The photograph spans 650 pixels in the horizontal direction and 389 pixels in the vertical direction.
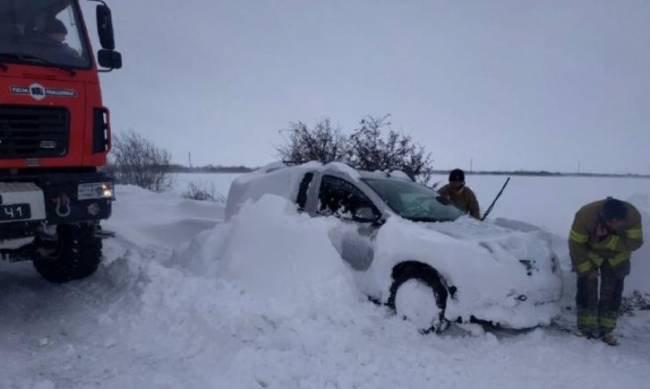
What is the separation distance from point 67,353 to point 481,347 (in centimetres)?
369

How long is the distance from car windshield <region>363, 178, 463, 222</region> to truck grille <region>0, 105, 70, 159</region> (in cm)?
339

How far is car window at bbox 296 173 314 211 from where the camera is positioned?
6.34 m

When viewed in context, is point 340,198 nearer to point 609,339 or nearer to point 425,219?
point 425,219

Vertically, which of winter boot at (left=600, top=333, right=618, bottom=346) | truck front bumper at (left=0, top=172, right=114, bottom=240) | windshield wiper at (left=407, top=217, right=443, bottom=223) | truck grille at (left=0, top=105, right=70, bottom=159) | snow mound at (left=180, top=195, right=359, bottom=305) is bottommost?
winter boot at (left=600, top=333, right=618, bottom=346)

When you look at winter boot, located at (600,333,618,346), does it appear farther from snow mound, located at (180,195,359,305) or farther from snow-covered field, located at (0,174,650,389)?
snow mound, located at (180,195,359,305)

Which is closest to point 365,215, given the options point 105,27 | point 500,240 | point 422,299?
point 422,299

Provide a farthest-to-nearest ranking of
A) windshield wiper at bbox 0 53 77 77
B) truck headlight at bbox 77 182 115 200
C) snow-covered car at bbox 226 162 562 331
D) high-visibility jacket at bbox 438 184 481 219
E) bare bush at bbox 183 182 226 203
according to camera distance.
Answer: bare bush at bbox 183 182 226 203, high-visibility jacket at bbox 438 184 481 219, truck headlight at bbox 77 182 115 200, windshield wiper at bbox 0 53 77 77, snow-covered car at bbox 226 162 562 331

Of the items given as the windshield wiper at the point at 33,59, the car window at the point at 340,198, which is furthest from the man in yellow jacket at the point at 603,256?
the windshield wiper at the point at 33,59

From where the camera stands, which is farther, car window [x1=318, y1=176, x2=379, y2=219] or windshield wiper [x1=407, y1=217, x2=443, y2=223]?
car window [x1=318, y1=176, x2=379, y2=219]

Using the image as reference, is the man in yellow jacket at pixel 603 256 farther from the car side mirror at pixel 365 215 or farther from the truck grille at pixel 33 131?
the truck grille at pixel 33 131

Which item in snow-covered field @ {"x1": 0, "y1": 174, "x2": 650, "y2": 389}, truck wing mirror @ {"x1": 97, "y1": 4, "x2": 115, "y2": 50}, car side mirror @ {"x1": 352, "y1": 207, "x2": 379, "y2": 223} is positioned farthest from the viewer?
truck wing mirror @ {"x1": 97, "y1": 4, "x2": 115, "y2": 50}

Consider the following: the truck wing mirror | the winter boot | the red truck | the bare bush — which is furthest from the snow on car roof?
the bare bush

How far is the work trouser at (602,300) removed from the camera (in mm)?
5141

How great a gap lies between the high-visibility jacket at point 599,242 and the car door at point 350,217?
213 centimetres
